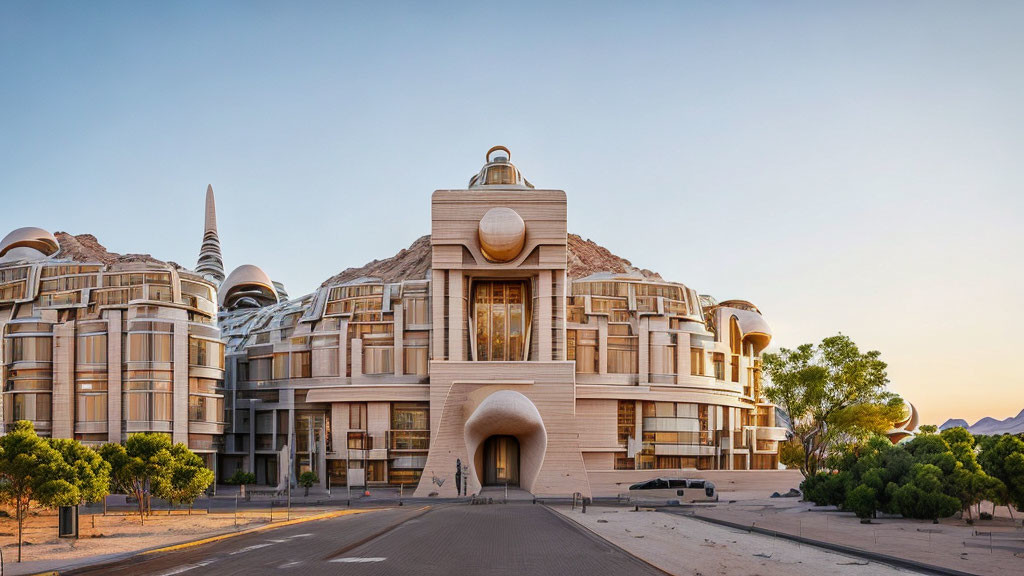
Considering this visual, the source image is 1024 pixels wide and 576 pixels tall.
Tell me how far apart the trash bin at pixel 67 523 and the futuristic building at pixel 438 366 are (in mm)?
32332

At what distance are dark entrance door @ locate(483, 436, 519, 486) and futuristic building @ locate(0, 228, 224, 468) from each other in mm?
20944

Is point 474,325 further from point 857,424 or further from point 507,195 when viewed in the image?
point 857,424

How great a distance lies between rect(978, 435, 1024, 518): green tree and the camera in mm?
31203

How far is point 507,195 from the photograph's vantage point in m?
67.2

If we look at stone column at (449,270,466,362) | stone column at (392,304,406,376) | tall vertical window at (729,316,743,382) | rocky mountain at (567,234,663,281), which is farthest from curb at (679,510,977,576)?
rocky mountain at (567,234,663,281)

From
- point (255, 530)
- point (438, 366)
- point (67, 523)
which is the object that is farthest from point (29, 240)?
point (255, 530)

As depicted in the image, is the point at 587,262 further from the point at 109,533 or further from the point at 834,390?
the point at 109,533

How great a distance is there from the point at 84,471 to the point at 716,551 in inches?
904

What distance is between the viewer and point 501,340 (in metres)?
71.3

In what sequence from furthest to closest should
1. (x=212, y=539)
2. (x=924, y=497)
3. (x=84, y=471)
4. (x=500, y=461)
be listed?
(x=500, y=461), (x=924, y=497), (x=84, y=471), (x=212, y=539)

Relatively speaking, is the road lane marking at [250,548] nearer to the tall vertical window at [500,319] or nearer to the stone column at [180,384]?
the stone column at [180,384]

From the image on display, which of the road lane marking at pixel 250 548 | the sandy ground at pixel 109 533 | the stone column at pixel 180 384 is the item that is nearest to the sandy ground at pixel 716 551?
the road lane marking at pixel 250 548

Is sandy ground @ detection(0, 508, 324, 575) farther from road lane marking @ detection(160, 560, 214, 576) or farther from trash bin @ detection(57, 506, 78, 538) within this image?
road lane marking @ detection(160, 560, 214, 576)

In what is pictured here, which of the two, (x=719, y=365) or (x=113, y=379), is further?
(x=719, y=365)
